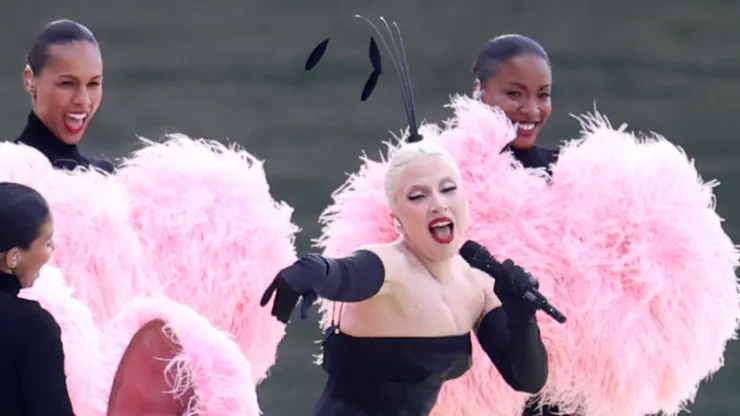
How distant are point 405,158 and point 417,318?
0.26m

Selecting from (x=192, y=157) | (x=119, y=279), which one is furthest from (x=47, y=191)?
(x=192, y=157)

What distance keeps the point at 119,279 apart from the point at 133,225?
0.18 m

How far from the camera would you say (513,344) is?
230 centimetres

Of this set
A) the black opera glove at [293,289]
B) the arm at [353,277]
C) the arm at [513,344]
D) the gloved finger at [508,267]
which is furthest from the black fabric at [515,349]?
the black opera glove at [293,289]

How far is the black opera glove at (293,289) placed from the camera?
6.53 feet

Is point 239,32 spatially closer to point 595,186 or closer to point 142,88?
point 142,88

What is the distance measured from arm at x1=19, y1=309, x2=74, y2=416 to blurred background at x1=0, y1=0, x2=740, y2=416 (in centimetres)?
239

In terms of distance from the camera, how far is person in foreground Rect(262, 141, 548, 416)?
2.28 metres

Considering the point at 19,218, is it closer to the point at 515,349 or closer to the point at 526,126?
the point at 515,349

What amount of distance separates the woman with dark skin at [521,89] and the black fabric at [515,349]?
599mm

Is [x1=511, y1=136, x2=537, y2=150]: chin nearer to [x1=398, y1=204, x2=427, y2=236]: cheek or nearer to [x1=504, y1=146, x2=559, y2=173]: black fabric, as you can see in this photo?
[x1=504, y1=146, x2=559, y2=173]: black fabric

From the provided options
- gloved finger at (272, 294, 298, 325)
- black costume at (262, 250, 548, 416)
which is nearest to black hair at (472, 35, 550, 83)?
black costume at (262, 250, 548, 416)

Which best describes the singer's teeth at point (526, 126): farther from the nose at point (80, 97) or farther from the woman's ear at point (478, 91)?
the nose at point (80, 97)

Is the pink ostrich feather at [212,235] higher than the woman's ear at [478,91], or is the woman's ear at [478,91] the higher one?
the woman's ear at [478,91]
